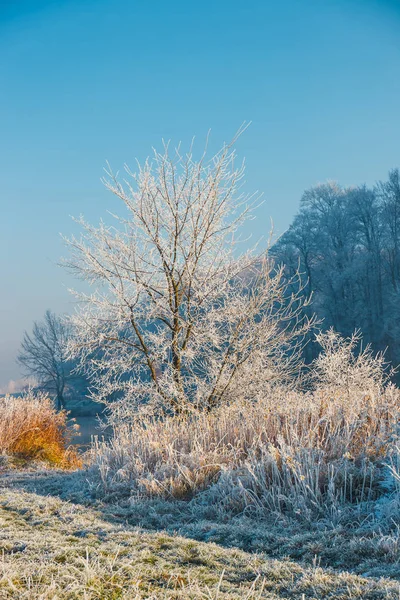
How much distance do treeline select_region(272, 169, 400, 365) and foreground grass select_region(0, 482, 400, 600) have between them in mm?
29012

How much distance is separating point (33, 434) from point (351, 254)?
29971 millimetres

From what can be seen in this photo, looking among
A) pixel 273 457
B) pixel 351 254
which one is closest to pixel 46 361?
pixel 351 254

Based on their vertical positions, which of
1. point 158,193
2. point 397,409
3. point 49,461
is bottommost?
point 49,461

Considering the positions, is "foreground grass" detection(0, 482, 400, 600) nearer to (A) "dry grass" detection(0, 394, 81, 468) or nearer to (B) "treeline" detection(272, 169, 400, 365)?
(A) "dry grass" detection(0, 394, 81, 468)

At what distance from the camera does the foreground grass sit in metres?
2.27

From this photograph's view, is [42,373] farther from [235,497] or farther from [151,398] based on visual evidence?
[235,497]

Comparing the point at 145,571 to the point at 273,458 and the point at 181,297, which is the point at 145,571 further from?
the point at 181,297

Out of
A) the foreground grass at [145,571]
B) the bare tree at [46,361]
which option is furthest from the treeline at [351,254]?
the foreground grass at [145,571]

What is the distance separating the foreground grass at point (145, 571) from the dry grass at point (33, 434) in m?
6.60

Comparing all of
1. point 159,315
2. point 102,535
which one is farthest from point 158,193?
point 102,535

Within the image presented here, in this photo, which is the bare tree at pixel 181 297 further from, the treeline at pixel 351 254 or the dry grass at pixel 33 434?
the treeline at pixel 351 254

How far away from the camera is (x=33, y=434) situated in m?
10.2

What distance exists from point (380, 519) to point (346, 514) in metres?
0.28

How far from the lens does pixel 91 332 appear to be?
995cm
